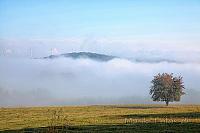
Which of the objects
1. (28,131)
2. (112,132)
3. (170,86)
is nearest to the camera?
(112,132)

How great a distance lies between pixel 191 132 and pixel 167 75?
105512 millimetres

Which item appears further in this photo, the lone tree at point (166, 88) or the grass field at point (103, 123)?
the lone tree at point (166, 88)

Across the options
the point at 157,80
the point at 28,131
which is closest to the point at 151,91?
the point at 157,80

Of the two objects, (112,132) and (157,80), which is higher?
(157,80)

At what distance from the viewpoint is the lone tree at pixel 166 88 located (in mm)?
141500

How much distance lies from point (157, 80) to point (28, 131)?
10059cm

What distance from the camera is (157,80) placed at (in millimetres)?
142875

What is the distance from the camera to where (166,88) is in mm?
141875

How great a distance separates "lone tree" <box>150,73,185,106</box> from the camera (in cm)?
14150

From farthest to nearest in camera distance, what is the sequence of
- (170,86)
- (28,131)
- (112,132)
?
(170,86) < (28,131) < (112,132)

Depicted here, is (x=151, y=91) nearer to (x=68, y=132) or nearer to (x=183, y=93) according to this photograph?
(x=183, y=93)

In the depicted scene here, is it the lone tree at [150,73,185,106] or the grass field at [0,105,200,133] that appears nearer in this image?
the grass field at [0,105,200,133]

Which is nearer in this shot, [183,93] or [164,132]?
[164,132]

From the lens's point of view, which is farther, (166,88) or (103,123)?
(166,88)
